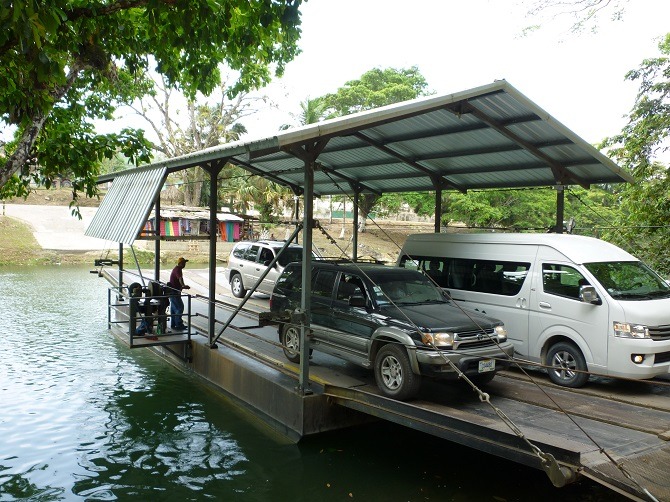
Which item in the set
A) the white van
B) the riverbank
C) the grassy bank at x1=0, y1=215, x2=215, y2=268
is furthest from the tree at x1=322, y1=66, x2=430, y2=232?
the white van

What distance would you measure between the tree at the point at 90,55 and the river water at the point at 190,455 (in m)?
3.79

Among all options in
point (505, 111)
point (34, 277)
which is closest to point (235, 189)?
point (34, 277)

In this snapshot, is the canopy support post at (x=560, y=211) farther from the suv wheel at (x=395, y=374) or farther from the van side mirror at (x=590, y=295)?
the suv wheel at (x=395, y=374)

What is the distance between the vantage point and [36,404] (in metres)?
9.59

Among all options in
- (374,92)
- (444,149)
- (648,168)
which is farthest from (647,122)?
(374,92)

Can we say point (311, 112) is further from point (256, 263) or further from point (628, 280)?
point (628, 280)

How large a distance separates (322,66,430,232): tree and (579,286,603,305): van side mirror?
89.1ft

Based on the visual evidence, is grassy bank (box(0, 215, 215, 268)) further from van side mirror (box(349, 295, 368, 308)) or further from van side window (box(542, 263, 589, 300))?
van side window (box(542, 263, 589, 300))

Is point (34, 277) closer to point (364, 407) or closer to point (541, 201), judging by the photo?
point (364, 407)

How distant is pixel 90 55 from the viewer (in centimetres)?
823

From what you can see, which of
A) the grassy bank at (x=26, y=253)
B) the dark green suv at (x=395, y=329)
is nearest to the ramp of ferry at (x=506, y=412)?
the dark green suv at (x=395, y=329)

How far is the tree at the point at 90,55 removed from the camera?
5825mm

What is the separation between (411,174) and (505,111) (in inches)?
163

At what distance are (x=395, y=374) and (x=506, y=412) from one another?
4.75ft
